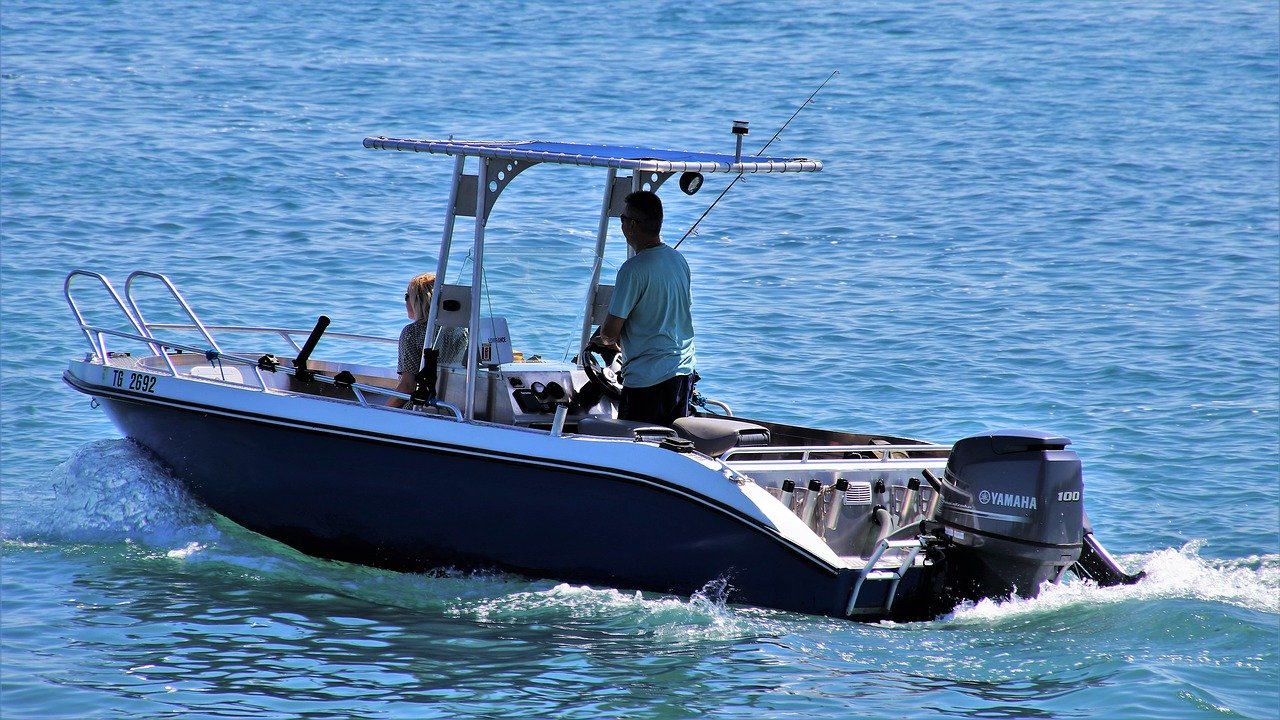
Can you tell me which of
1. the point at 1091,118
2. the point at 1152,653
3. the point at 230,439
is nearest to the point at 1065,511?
the point at 1152,653

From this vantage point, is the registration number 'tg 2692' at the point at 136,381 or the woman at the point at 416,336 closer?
the woman at the point at 416,336

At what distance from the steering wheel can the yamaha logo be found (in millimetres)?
1909

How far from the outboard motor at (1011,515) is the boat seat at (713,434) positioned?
3.41 feet

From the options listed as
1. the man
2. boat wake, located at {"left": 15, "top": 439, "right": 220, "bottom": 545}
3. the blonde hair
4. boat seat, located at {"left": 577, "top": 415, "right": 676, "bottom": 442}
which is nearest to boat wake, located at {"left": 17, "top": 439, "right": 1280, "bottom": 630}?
boat wake, located at {"left": 15, "top": 439, "right": 220, "bottom": 545}

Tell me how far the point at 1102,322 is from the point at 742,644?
31.4 feet

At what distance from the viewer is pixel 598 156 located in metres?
7.01

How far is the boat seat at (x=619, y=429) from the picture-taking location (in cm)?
701

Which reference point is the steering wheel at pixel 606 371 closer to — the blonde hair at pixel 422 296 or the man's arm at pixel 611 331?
the man's arm at pixel 611 331

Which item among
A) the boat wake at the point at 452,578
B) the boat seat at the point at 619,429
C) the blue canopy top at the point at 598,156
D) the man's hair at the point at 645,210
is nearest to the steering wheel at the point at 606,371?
the boat seat at the point at 619,429

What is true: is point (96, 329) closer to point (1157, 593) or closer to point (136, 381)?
point (136, 381)

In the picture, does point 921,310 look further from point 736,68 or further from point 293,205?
point 736,68

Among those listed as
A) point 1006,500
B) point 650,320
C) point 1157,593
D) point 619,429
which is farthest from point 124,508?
point 1157,593

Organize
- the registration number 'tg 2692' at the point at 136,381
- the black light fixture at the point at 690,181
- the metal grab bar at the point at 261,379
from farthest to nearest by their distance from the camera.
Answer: the registration number 'tg 2692' at the point at 136,381, the black light fixture at the point at 690,181, the metal grab bar at the point at 261,379

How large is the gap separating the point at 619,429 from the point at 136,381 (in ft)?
9.20
